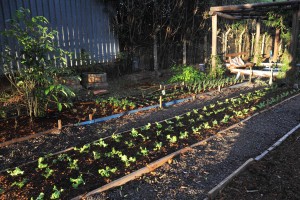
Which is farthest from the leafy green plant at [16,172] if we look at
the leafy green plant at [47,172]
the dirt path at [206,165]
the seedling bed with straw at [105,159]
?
the dirt path at [206,165]

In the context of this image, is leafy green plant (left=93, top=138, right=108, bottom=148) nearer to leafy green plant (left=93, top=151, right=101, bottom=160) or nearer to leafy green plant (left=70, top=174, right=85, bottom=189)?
leafy green plant (left=93, top=151, right=101, bottom=160)

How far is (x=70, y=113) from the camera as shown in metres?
5.38

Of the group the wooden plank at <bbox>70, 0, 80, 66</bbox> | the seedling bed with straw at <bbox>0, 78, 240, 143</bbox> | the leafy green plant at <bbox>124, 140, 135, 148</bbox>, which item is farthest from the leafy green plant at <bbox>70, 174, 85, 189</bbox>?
the wooden plank at <bbox>70, 0, 80, 66</bbox>

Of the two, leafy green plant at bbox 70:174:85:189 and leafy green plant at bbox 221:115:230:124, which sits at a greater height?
leafy green plant at bbox 221:115:230:124

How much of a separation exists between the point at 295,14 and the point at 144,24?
527cm

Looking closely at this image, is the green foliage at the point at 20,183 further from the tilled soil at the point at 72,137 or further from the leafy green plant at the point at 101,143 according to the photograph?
the leafy green plant at the point at 101,143

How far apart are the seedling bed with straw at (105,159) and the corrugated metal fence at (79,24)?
4.61 m

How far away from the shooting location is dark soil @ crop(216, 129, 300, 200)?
282 cm

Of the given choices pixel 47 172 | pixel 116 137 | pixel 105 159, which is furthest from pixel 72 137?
pixel 47 172

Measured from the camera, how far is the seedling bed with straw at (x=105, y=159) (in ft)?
9.49

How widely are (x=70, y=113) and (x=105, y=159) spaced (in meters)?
2.20

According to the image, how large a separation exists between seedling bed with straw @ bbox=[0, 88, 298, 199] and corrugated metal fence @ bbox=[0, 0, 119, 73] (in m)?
4.61

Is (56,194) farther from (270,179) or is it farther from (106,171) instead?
(270,179)

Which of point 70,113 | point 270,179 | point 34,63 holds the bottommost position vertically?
point 270,179
